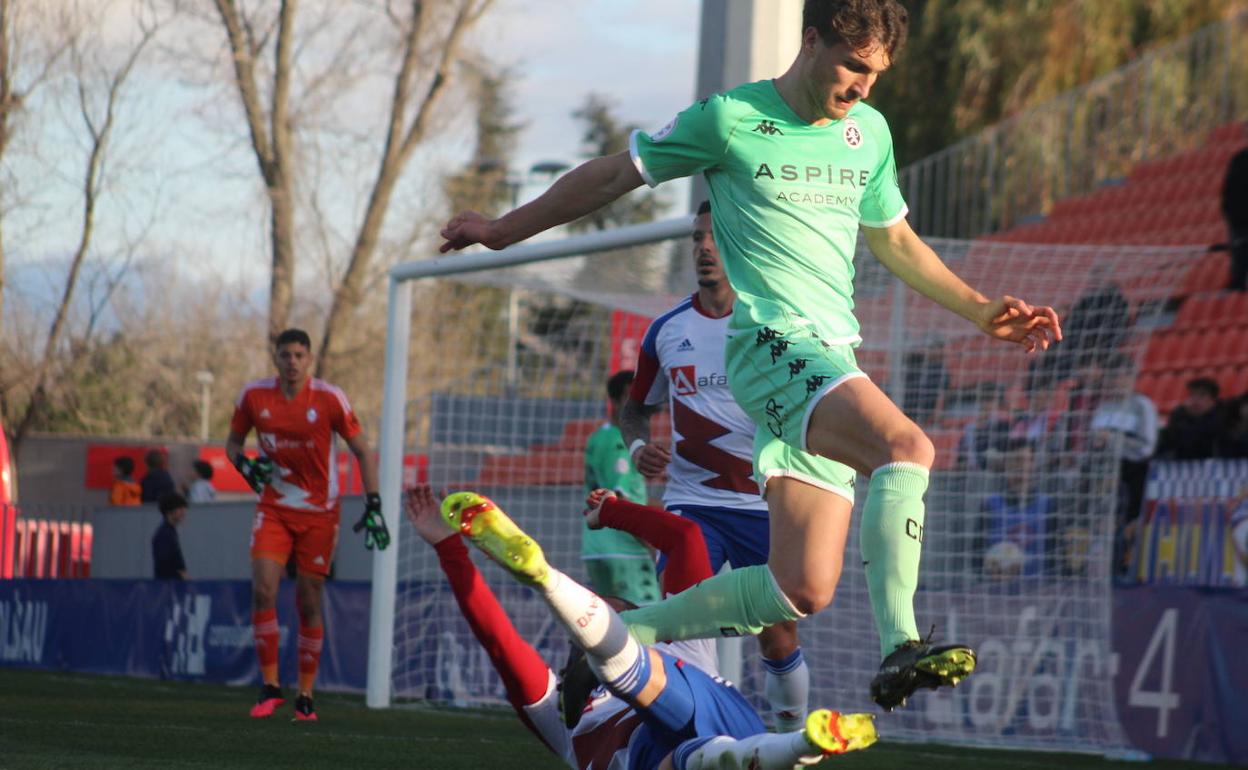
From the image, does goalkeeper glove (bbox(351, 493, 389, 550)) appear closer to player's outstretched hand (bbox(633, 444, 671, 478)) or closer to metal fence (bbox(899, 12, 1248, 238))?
player's outstretched hand (bbox(633, 444, 671, 478))

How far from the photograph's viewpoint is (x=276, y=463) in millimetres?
10688

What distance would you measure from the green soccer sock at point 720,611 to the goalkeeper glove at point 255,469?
578cm

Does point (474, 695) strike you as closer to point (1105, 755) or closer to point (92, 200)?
point (1105, 755)

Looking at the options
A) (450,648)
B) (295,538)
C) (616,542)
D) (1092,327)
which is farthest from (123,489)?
(1092,327)

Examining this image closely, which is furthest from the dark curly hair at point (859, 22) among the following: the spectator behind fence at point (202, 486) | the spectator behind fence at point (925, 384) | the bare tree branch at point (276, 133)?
the bare tree branch at point (276, 133)

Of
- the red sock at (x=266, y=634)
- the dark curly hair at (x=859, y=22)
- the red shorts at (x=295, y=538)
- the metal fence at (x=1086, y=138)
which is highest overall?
the metal fence at (x=1086, y=138)

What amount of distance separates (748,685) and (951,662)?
7.19 m

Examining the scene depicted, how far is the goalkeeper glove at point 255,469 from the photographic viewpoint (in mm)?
10312

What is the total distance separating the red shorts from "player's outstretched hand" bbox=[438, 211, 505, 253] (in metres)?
6.08

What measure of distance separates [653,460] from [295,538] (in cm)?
456

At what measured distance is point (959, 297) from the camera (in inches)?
202

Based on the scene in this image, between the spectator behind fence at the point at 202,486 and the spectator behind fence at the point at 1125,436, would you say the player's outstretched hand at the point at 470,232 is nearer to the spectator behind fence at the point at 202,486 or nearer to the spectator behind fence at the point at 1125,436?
the spectator behind fence at the point at 1125,436

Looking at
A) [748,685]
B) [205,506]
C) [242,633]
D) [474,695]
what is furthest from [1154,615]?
[205,506]

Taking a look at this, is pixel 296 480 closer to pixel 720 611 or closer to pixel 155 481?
pixel 720 611
